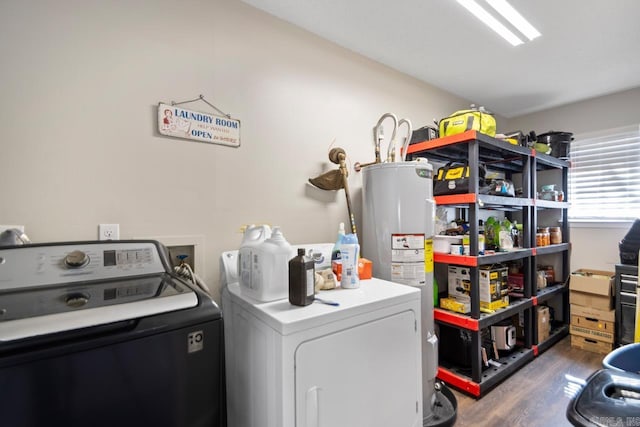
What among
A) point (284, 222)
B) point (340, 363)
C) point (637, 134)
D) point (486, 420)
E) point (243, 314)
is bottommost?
point (486, 420)

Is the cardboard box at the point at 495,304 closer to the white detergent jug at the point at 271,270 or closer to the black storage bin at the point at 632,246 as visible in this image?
the black storage bin at the point at 632,246

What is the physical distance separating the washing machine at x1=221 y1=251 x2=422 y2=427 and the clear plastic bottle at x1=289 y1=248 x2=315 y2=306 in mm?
33

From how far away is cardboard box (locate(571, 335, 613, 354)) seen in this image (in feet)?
8.68

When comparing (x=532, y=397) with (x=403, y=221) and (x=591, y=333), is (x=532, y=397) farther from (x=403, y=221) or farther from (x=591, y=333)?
(x=403, y=221)

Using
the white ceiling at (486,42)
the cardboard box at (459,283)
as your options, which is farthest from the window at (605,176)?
the cardboard box at (459,283)

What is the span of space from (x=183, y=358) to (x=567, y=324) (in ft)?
12.9

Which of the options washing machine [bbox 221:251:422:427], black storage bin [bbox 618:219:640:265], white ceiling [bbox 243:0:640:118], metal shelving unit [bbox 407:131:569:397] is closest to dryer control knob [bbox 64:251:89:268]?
washing machine [bbox 221:251:422:427]

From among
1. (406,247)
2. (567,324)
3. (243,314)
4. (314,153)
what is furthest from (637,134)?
(243,314)

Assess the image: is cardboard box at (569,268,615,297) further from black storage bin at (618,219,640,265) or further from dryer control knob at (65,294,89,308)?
dryer control knob at (65,294,89,308)

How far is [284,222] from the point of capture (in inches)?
73.9

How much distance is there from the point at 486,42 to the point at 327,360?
2.38 m

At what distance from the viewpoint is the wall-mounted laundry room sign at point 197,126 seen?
4.82 feet

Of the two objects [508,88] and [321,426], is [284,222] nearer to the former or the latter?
[321,426]

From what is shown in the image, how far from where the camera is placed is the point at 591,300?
9.14 ft
